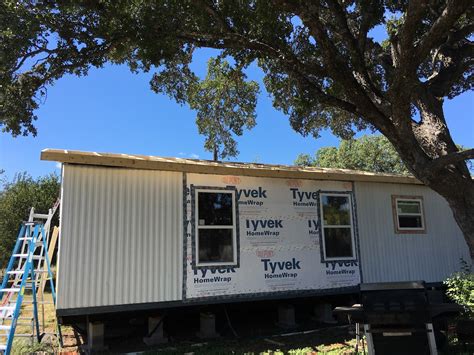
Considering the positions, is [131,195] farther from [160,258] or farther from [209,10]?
[209,10]

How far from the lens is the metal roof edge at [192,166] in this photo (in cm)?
732

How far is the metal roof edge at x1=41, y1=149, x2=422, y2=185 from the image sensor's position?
7.32 meters

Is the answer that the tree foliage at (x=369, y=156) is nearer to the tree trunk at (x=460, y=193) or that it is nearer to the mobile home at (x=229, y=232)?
the mobile home at (x=229, y=232)

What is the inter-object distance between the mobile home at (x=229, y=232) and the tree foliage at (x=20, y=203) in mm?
13932

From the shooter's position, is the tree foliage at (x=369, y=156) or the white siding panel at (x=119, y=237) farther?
the tree foliage at (x=369, y=156)

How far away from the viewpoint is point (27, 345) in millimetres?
7410

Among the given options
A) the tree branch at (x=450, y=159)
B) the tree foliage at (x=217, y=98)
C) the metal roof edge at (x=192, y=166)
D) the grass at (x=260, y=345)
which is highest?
the tree foliage at (x=217, y=98)

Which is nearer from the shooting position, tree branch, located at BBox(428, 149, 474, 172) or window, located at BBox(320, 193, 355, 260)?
tree branch, located at BBox(428, 149, 474, 172)

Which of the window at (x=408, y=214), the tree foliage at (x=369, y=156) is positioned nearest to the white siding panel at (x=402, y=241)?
the window at (x=408, y=214)

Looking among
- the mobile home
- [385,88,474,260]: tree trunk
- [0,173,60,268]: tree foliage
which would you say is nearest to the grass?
the mobile home

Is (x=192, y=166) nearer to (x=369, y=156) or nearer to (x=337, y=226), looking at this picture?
(x=337, y=226)

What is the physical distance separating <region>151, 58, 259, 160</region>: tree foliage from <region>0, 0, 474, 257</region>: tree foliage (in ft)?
5.02

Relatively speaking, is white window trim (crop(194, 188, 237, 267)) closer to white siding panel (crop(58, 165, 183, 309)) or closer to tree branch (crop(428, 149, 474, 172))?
white siding panel (crop(58, 165, 183, 309))

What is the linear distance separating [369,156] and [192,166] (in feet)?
86.9
